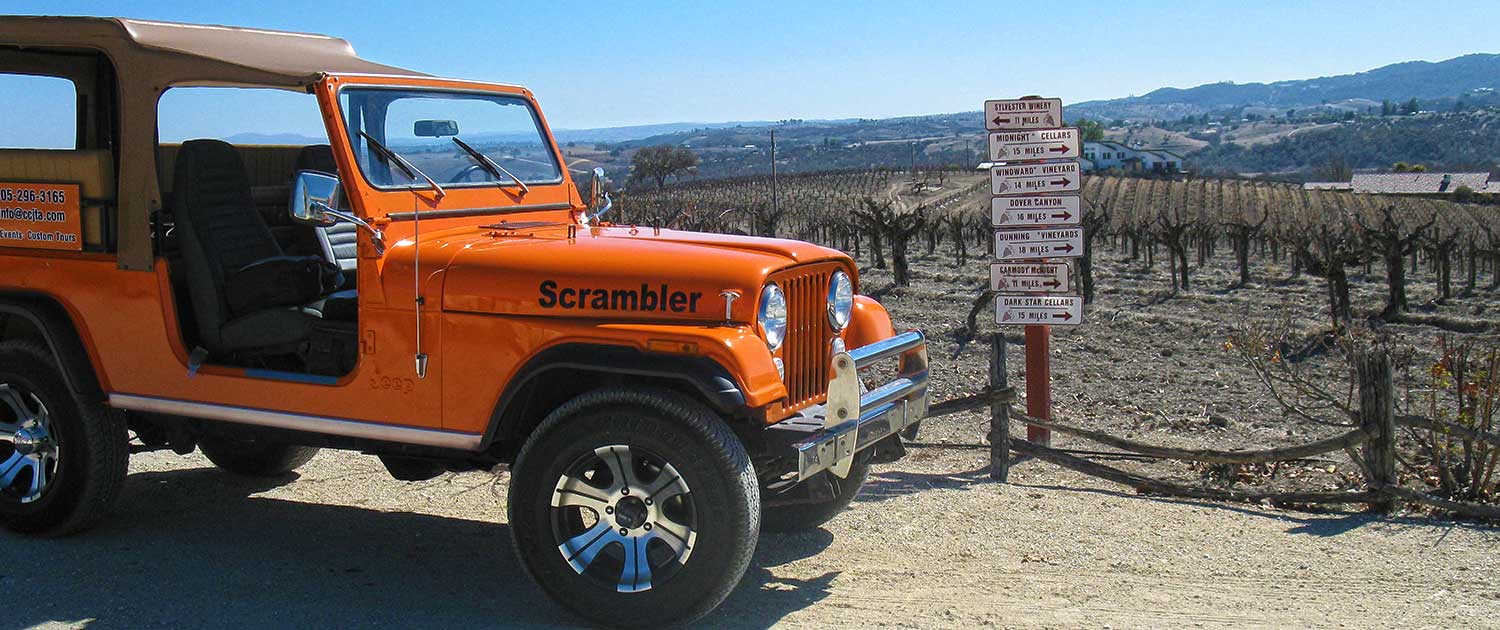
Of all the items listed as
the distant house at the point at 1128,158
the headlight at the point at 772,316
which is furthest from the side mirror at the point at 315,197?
the distant house at the point at 1128,158

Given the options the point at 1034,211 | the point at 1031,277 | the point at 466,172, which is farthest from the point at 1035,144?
the point at 466,172

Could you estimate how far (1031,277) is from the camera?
800cm

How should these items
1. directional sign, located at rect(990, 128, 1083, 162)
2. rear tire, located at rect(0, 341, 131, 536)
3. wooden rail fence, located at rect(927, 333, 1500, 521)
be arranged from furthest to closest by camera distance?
directional sign, located at rect(990, 128, 1083, 162), wooden rail fence, located at rect(927, 333, 1500, 521), rear tire, located at rect(0, 341, 131, 536)

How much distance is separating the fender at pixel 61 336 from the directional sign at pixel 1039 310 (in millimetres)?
5153

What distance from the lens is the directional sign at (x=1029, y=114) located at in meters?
7.77

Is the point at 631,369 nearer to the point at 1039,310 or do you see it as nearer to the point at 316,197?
the point at 316,197

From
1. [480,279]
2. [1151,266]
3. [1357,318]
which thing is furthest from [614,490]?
[1151,266]

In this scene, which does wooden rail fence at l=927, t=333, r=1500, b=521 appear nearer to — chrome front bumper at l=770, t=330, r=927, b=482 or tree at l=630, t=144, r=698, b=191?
chrome front bumper at l=770, t=330, r=927, b=482

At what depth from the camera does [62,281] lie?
5.31 m

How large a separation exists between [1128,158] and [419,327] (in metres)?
127

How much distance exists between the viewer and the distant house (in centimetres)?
11450

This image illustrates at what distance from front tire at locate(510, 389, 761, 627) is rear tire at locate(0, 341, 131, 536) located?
220cm

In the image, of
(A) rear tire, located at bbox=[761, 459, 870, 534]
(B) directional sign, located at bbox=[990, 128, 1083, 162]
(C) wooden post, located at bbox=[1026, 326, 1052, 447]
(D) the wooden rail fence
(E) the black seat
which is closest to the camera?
(E) the black seat

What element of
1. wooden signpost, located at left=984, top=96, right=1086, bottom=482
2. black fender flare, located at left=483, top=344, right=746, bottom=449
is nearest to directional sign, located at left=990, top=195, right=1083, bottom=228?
wooden signpost, located at left=984, top=96, right=1086, bottom=482
